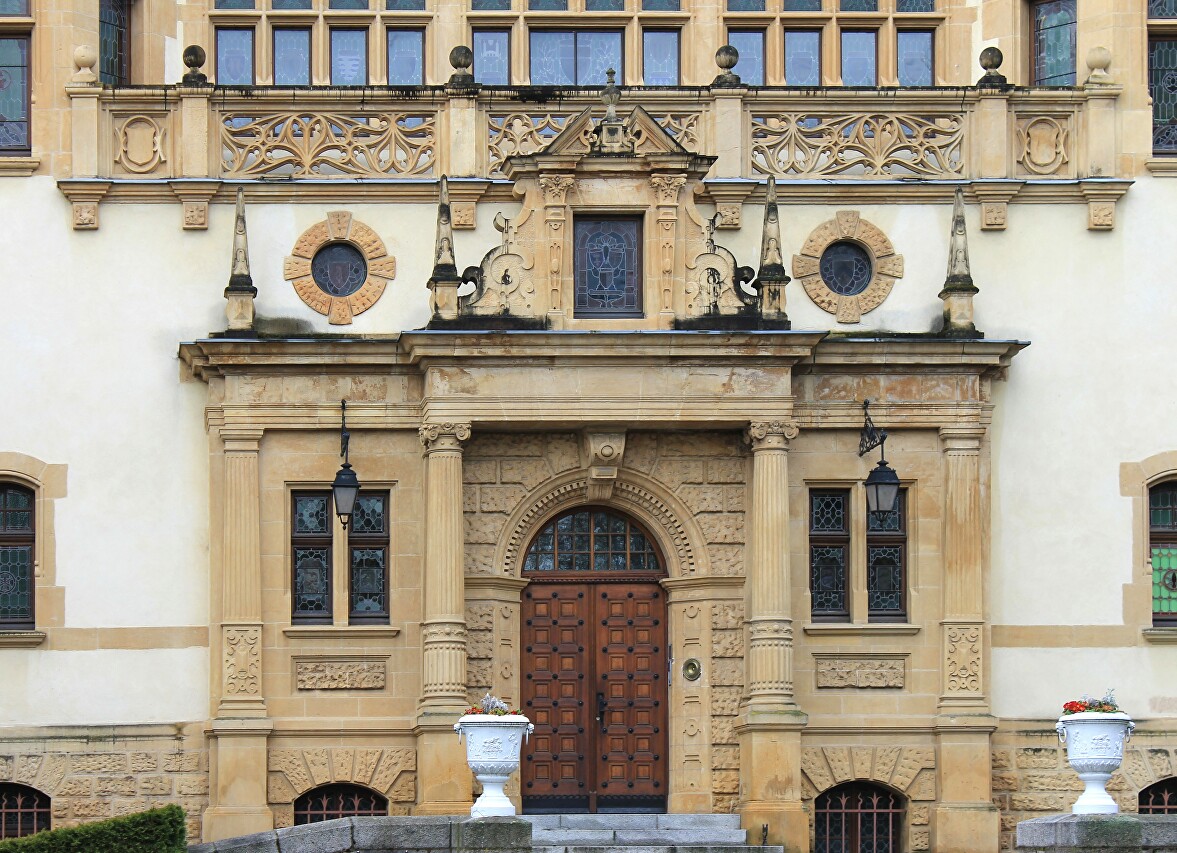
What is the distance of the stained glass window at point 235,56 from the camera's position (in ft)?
99.5

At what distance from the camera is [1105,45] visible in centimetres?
2986

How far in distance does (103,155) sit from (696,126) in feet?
22.4

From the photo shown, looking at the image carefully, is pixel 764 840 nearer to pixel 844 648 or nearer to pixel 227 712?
pixel 844 648

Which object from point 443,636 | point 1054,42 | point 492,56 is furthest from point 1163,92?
point 443,636

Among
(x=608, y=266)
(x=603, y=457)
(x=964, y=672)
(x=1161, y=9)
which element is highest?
(x=1161, y=9)

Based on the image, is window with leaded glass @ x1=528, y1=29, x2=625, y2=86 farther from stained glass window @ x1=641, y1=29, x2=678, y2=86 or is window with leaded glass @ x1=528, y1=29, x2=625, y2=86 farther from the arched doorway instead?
the arched doorway

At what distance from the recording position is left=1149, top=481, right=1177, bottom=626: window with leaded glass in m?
29.3

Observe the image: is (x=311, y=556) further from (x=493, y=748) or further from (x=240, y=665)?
(x=493, y=748)

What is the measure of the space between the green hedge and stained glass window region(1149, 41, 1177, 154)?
13887 mm

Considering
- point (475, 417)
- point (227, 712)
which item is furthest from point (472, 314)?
point (227, 712)

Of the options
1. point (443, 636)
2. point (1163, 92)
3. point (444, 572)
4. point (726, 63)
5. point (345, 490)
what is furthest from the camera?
point (1163, 92)

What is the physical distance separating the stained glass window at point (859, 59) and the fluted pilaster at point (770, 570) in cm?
485

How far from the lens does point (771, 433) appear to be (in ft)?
92.5

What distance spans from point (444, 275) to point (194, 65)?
396cm
